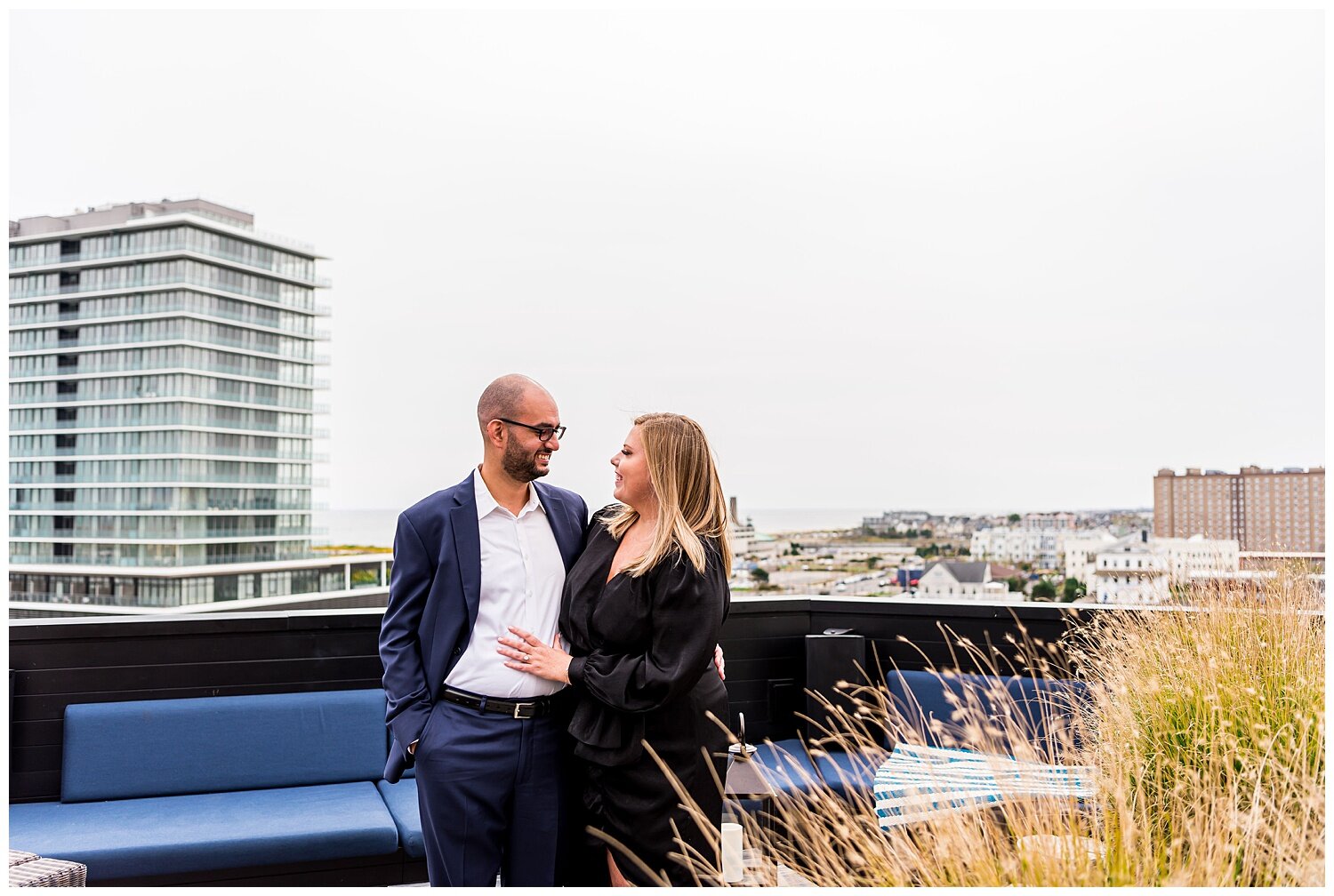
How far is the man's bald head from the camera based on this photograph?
2.32 metres

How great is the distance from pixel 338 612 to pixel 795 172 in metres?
8.15

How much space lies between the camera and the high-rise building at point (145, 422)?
2270 inches

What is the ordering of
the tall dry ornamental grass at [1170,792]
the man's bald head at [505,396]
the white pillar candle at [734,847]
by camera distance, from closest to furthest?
the tall dry ornamental grass at [1170,792] < the man's bald head at [505,396] < the white pillar candle at [734,847]

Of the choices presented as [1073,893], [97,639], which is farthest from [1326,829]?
[97,639]

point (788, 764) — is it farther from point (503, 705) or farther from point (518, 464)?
point (518, 464)

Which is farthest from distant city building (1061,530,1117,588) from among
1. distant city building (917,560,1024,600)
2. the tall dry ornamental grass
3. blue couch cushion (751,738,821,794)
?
the tall dry ornamental grass

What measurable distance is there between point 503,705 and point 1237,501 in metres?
6.61

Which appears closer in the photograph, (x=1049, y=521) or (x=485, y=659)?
(x=485, y=659)

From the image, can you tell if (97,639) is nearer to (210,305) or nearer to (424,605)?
(424,605)

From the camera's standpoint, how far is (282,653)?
13.3ft

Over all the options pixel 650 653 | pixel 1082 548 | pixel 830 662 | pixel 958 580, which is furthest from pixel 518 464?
pixel 1082 548

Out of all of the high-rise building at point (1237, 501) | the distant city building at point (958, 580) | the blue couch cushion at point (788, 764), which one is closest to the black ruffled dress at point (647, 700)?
the blue couch cushion at point (788, 764)

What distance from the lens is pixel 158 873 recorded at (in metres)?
3.01

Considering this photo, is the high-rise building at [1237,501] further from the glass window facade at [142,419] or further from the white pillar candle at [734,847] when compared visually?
the glass window facade at [142,419]
